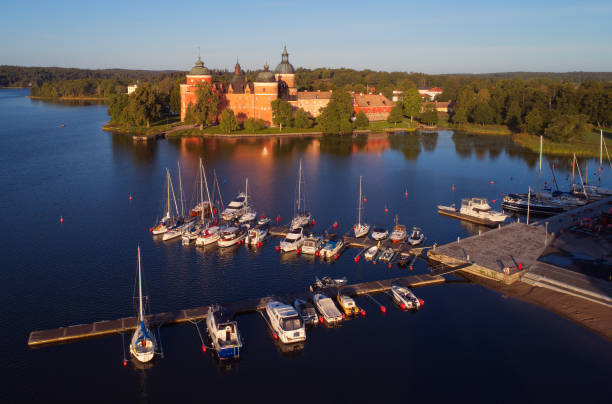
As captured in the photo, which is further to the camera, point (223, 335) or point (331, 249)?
point (331, 249)

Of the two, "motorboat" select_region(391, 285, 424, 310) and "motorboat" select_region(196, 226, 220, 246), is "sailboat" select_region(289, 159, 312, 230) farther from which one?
"motorboat" select_region(391, 285, 424, 310)

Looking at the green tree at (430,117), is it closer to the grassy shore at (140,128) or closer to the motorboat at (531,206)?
the grassy shore at (140,128)

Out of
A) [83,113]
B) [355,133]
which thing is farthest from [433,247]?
[83,113]

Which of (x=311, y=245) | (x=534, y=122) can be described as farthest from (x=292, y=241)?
(x=534, y=122)

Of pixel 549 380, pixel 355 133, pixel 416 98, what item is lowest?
pixel 549 380

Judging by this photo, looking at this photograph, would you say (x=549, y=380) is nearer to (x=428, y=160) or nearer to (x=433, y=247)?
(x=433, y=247)

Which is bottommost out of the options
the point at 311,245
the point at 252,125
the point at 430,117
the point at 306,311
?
the point at 306,311

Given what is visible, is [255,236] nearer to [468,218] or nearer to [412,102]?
[468,218]

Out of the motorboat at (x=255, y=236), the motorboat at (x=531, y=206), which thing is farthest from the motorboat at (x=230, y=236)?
the motorboat at (x=531, y=206)
